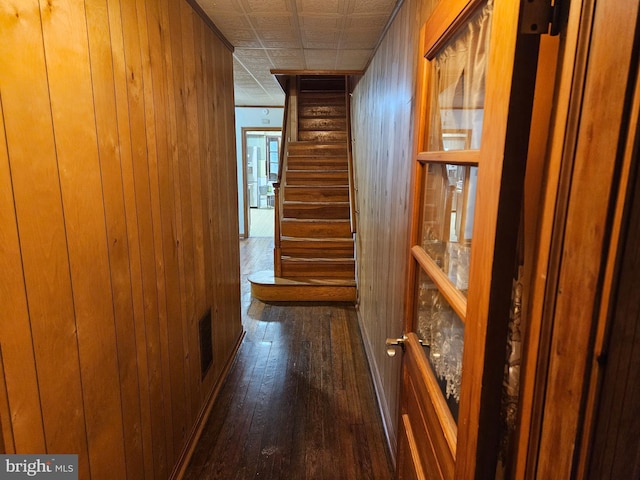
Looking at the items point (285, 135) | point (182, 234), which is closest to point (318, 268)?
point (285, 135)

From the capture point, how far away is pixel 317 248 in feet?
15.0

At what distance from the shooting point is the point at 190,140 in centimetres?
206

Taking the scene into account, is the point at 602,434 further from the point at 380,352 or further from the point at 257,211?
the point at 257,211

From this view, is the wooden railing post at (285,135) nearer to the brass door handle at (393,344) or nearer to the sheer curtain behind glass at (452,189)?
the brass door handle at (393,344)

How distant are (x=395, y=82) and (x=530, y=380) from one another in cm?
187

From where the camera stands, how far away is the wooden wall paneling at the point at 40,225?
36.1 inches

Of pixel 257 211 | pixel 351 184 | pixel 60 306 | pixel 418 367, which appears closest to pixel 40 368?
pixel 60 306

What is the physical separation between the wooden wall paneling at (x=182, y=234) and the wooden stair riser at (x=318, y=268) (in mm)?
2394

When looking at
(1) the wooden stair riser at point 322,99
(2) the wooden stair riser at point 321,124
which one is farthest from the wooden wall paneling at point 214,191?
(1) the wooden stair riser at point 322,99

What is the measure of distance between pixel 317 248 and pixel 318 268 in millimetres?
245

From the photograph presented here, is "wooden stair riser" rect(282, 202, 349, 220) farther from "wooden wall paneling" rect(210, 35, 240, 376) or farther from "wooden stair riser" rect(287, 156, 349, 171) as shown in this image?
"wooden wall paneling" rect(210, 35, 240, 376)

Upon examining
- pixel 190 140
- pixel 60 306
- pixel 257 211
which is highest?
pixel 190 140

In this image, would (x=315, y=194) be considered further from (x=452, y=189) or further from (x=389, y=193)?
(x=452, y=189)

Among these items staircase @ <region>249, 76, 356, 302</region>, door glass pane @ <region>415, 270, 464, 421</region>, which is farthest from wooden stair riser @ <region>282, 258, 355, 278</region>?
door glass pane @ <region>415, 270, 464, 421</region>
